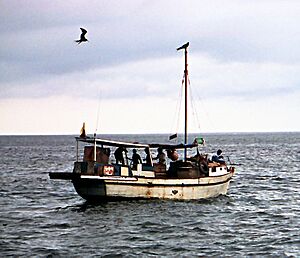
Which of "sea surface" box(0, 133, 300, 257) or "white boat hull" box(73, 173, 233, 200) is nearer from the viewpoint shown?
"sea surface" box(0, 133, 300, 257)

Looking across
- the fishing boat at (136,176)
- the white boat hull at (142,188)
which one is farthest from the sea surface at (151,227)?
the fishing boat at (136,176)

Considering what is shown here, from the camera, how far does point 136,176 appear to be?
26391 millimetres

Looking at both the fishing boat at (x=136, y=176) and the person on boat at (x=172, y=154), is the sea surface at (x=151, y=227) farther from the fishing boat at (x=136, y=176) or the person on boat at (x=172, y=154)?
the person on boat at (x=172, y=154)

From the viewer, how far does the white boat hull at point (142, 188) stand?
83.7 ft

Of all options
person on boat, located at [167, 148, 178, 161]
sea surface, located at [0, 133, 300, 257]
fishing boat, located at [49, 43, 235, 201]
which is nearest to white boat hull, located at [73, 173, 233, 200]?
fishing boat, located at [49, 43, 235, 201]

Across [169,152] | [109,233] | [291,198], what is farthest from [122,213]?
[291,198]

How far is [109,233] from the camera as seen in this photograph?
20172 mm

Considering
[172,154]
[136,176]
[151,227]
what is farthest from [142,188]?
[151,227]

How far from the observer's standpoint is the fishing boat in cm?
2559

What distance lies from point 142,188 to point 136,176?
26.1 inches

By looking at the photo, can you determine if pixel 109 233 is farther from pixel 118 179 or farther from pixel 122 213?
pixel 118 179

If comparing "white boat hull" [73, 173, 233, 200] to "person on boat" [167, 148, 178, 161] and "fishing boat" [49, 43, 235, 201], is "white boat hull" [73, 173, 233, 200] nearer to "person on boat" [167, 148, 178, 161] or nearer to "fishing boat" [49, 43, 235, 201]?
"fishing boat" [49, 43, 235, 201]

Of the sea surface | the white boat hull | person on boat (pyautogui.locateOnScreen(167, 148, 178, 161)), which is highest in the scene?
person on boat (pyautogui.locateOnScreen(167, 148, 178, 161))

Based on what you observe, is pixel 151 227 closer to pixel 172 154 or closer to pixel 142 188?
pixel 142 188
